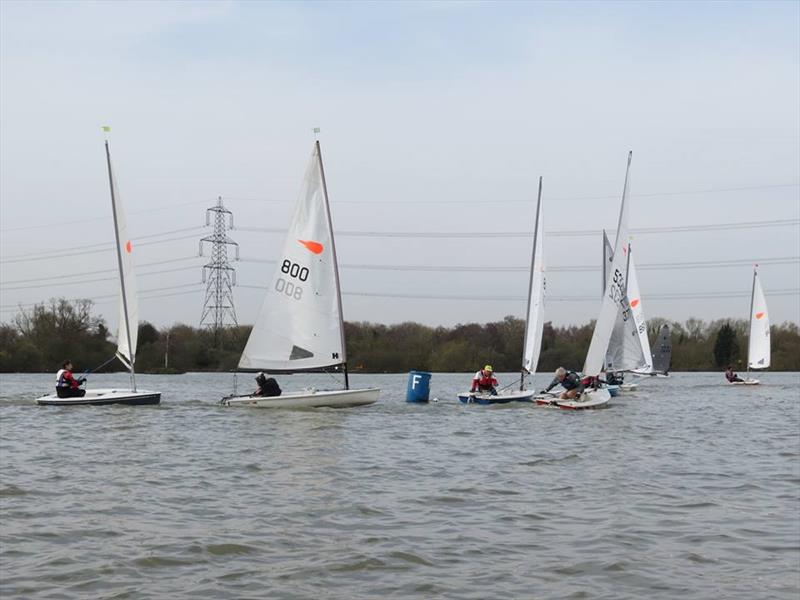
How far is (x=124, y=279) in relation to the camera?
105 ft

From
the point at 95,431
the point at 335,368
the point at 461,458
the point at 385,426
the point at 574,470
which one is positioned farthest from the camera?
the point at 335,368

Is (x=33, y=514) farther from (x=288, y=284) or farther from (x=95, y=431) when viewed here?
(x=288, y=284)

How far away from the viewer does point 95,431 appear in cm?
2355

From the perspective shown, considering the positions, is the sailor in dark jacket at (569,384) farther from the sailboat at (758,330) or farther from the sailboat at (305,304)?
the sailboat at (758,330)

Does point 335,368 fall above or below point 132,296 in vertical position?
below

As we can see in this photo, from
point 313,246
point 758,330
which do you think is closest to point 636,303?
point 758,330

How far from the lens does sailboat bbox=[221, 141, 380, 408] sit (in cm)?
2984

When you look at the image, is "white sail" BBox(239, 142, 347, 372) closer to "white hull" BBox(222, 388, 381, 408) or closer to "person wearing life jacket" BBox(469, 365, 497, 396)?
"white hull" BBox(222, 388, 381, 408)

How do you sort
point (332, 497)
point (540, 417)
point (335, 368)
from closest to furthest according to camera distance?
point (332, 497) < point (540, 417) < point (335, 368)

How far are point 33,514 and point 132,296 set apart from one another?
829 inches

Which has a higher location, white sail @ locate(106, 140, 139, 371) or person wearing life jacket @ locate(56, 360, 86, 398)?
white sail @ locate(106, 140, 139, 371)

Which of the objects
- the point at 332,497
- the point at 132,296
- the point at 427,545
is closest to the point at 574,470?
the point at 332,497

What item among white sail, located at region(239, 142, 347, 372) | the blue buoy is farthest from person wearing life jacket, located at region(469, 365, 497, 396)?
white sail, located at region(239, 142, 347, 372)

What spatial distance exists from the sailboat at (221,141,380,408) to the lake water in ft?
19.7
